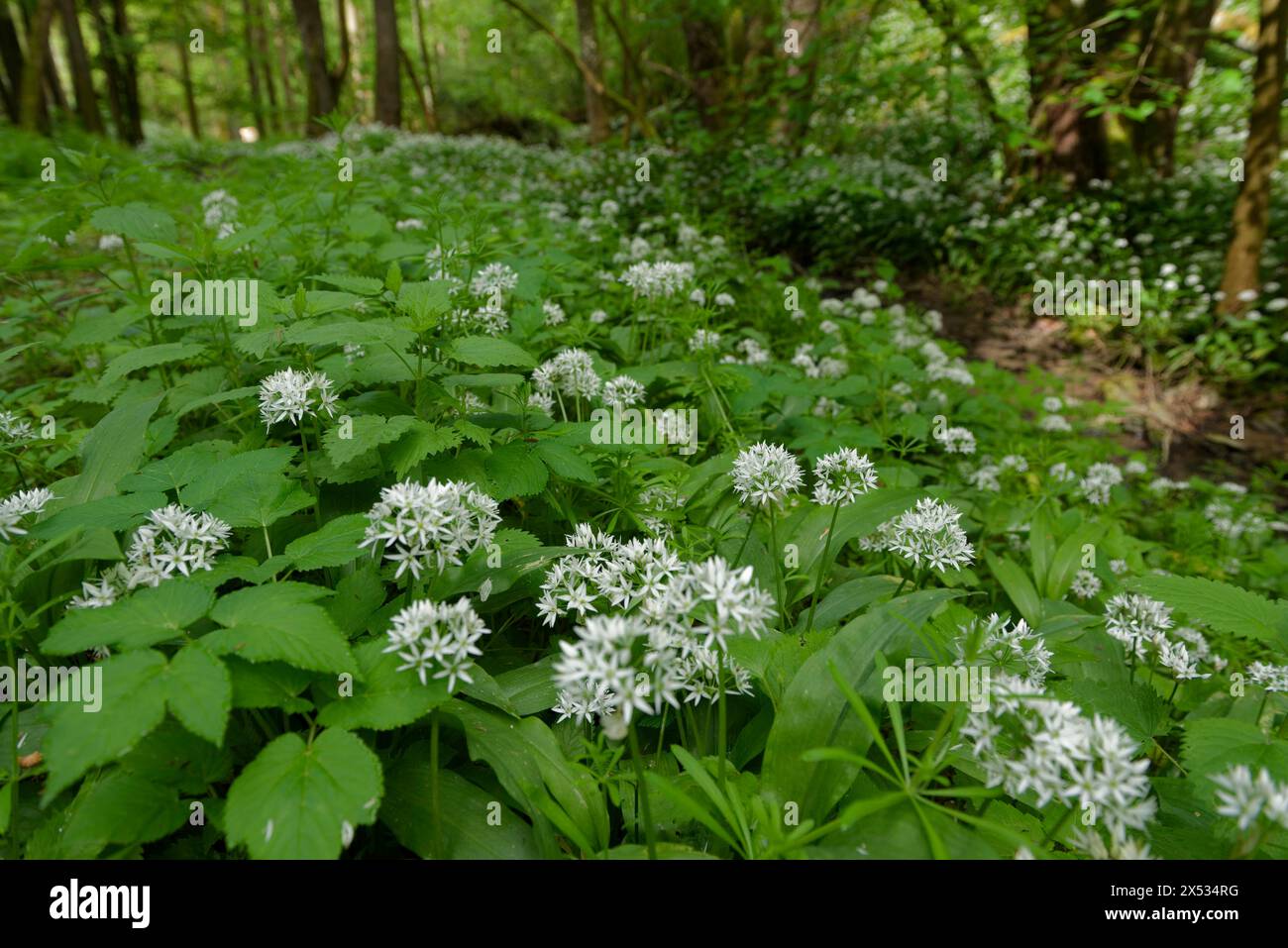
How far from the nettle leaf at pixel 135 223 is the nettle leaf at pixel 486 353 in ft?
4.33

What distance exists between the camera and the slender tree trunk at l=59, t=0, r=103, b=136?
1536 centimetres

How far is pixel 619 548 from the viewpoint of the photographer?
1703mm

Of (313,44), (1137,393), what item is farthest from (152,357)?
(313,44)

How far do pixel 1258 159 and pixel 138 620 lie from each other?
9.03 meters

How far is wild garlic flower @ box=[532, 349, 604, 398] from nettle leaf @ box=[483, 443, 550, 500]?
2.04 ft

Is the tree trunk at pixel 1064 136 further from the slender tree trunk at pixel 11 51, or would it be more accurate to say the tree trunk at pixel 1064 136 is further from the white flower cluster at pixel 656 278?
the slender tree trunk at pixel 11 51

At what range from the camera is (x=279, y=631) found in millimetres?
1241

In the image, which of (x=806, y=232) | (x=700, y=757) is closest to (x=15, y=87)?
(x=806, y=232)

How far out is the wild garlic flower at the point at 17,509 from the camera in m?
1.57

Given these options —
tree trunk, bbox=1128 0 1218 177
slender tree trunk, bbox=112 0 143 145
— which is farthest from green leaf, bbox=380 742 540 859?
slender tree trunk, bbox=112 0 143 145

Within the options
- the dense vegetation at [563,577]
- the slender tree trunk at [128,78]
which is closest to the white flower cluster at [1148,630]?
the dense vegetation at [563,577]

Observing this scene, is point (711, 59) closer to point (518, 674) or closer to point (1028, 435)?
point (1028, 435)

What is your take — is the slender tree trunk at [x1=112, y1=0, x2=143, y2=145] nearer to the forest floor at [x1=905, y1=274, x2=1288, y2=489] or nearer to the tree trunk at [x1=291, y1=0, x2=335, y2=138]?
the tree trunk at [x1=291, y1=0, x2=335, y2=138]

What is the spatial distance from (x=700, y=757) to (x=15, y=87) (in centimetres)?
2288
